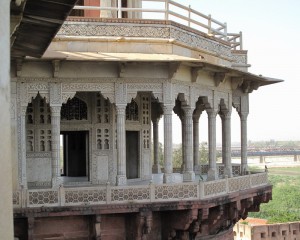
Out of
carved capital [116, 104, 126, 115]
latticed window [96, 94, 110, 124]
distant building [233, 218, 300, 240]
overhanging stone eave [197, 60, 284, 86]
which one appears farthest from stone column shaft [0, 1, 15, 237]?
distant building [233, 218, 300, 240]


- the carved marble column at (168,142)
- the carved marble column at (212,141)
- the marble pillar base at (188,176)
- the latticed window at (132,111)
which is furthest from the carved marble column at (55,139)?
the carved marble column at (212,141)

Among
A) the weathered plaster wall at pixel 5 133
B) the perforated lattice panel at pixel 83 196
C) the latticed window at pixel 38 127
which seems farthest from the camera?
the latticed window at pixel 38 127

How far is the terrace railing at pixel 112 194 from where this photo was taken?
10148mm

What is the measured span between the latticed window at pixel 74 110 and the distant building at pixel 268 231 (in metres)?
28.9

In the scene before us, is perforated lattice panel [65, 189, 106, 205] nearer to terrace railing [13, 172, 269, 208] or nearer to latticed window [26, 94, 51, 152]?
terrace railing [13, 172, 269, 208]

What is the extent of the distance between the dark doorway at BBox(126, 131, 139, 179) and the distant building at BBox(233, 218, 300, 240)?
27.4 m

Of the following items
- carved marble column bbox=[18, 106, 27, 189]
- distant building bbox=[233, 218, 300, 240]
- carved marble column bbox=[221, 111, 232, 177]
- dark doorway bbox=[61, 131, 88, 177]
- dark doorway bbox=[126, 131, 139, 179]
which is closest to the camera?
carved marble column bbox=[18, 106, 27, 189]

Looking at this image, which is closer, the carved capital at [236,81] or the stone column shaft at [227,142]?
the stone column shaft at [227,142]

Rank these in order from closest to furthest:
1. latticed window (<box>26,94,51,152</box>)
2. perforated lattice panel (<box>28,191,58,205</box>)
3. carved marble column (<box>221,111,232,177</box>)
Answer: perforated lattice panel (<box>28,191,58,205</box>) < latticed window (<box>26,94,51,152</box>) < carved marble column (<box>221,111,232,177</box>)

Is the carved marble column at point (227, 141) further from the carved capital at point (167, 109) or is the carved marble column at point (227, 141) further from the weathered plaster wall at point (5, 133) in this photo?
the weathered plaster wall at point (5, 133)

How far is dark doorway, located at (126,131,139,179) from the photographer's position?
526 inches

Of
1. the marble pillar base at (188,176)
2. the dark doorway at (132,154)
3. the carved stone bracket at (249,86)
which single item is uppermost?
the carved stone bracket at (249,86)

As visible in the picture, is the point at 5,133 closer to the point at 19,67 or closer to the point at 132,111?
the point at 19,67

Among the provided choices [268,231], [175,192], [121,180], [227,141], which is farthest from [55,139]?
[268,231]
